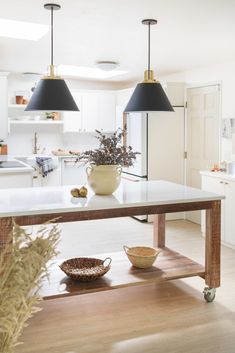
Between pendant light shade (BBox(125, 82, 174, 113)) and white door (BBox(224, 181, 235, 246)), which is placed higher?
pendant light shade (BBox(125, 82, 174, 113))

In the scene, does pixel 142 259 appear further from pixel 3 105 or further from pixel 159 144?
pixel 3 105

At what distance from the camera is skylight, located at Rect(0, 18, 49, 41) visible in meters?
3.81

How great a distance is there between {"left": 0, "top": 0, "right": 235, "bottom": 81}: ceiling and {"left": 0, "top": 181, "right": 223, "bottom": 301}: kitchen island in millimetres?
1428

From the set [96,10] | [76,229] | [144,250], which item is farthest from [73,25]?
[76,229]

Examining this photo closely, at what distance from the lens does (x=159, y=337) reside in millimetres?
2875

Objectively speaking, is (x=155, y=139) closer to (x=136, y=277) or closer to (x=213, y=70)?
(x=213, y=70)

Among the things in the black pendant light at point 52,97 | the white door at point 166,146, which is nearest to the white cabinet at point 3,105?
the white door at point 166,146

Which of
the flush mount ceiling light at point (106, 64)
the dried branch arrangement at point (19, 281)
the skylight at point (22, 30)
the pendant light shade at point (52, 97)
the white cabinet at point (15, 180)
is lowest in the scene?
the white cabinet at point (15, 180)

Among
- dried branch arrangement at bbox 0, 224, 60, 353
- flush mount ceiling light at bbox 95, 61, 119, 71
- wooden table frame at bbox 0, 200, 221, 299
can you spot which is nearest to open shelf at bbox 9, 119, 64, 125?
flush mount ceiling light at bbox 95, 61, 119, 71

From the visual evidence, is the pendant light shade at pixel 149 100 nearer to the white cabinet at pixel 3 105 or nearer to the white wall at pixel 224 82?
the white wall at pixel 224 82

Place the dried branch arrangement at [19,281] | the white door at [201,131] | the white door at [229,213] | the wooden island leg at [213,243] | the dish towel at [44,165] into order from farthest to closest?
the dish towel at [44,165] < the white door at [201,131] < the white door at [229,213] < the wooden island leg at [213,243] < the dried branch arrangement at [19,281]

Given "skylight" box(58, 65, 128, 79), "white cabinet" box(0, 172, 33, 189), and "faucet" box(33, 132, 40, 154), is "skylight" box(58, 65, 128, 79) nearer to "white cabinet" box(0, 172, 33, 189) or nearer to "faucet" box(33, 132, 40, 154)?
"faucet" box(33, 132, 40, 154)

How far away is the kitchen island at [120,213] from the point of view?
2.90 metres

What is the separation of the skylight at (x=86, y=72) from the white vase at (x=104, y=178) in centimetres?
381
